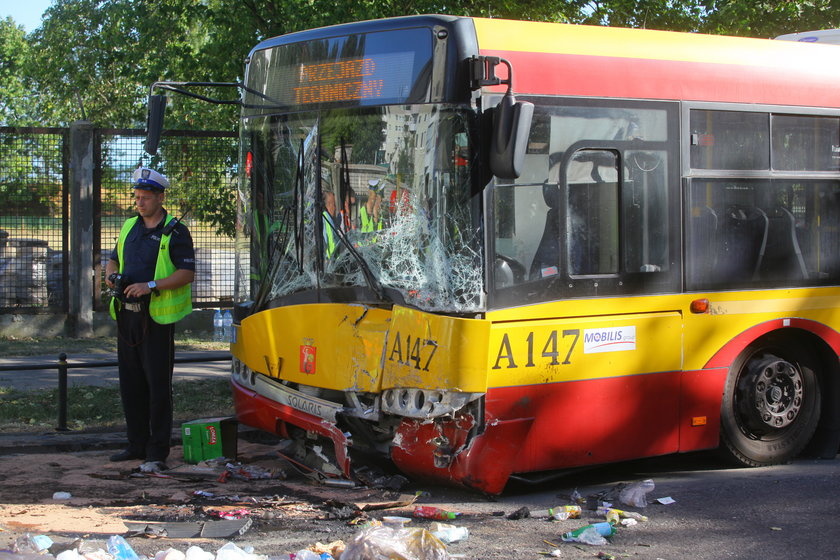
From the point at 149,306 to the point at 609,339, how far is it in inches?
134

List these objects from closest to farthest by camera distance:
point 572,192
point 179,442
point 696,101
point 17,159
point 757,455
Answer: point 572,192
point 696,101
point 757,455
point 179,442
point 17,159

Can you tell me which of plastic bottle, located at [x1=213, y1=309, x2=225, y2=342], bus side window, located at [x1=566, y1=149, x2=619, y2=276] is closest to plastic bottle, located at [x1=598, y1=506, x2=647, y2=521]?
bus side window, located at [x1=566, y1=149, x2=619, y2=276]

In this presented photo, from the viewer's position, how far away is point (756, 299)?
7.31m

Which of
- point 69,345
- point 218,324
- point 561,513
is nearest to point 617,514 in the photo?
point 561,513

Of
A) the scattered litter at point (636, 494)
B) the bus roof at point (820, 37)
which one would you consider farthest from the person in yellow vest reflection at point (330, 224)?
the bus roof at point (820, 37)

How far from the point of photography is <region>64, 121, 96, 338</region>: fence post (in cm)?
1434

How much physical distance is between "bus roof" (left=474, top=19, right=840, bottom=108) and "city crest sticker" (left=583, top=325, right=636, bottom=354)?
1.53 metres

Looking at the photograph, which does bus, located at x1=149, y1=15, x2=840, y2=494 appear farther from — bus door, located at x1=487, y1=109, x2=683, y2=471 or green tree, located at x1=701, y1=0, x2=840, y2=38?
green tree, located at x1=701, y1=0, x2=840, y2=38

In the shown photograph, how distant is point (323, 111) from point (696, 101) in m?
2.57

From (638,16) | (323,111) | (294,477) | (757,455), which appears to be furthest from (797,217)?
(638,16)

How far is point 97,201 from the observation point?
1446 centimetres

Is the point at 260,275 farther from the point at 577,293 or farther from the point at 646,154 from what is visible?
the point at 646,154

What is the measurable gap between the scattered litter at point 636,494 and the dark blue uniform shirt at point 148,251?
3559 millimetres

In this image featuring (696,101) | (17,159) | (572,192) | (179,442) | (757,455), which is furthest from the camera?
(17,159)
